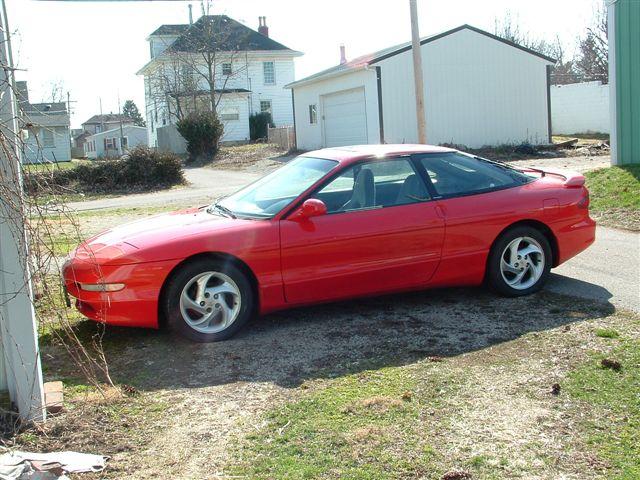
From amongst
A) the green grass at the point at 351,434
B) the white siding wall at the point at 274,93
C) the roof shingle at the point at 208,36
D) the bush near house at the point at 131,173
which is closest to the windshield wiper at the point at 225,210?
the green grass at the point at 351,434

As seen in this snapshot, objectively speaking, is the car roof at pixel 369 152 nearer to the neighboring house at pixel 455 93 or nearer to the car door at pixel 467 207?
the car door at pixel 467 207

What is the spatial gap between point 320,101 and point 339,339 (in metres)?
26.1

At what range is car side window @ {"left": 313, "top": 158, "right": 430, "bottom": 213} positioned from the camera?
6383 millimetres

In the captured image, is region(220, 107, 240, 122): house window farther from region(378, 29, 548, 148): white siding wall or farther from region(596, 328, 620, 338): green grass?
region(596, 328, 620, 338): green grass

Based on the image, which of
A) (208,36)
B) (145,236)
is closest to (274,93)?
(208,36)

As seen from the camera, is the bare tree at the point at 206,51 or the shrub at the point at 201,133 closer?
the shrub at the point at 201,133

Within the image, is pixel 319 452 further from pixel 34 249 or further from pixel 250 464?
pixel 34 249

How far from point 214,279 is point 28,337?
1.83 meters

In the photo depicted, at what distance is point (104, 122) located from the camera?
9650cm

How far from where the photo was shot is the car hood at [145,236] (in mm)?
5684

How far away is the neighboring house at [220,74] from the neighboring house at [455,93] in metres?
15.8

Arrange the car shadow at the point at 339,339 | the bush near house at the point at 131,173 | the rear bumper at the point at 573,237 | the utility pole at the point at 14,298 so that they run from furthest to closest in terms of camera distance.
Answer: the bush near house at the point at 131,173 < the rear bumper at the point at 573,237 < the car shadow at the point at 339,339 < the utility pole at the point at 14,298

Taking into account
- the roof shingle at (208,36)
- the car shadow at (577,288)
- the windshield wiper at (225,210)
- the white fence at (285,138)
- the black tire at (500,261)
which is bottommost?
the car shadow at (577,288)

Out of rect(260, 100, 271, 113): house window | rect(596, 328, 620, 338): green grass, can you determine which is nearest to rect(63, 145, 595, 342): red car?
rect(596, 328, 620, 338): green grass
